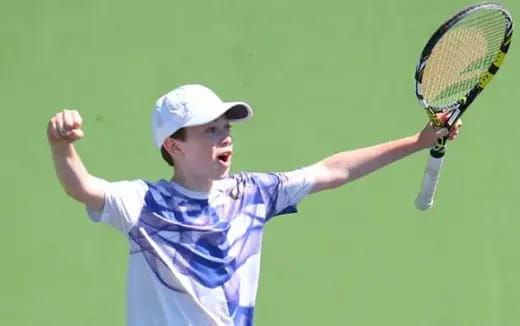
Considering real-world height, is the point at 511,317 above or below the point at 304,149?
below

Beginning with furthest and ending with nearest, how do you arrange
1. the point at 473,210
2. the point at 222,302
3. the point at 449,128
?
the point at 473,210
the point at 449,128
the point at 222,302

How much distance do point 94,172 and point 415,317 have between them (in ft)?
4.00

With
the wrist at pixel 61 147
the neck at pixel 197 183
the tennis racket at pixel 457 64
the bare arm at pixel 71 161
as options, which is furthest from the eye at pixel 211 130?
the tennis racket at pixel 457 64

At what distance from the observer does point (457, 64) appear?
3752 mm

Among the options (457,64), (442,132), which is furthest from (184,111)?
(457,64)

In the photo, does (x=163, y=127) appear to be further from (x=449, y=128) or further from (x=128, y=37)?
(x=128, y=37)

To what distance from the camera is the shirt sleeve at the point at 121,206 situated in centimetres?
319

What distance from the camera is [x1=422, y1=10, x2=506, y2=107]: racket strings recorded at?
3.70 metres

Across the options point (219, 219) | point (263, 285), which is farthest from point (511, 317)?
point (219, 219)

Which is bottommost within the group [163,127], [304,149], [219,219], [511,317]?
[511,317]

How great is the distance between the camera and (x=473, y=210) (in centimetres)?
484

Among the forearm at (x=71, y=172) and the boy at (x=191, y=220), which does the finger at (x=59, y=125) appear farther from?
the boy at (x=191, y=220)

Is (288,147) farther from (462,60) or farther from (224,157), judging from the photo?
(224,157)

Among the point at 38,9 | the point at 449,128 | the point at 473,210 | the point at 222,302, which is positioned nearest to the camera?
the point at 222,302
